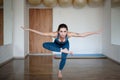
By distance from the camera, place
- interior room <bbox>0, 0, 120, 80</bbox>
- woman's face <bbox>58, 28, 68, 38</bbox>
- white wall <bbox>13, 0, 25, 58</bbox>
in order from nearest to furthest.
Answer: woman's face <bbox>58, 28, 68, 38</bbox>
interior room <bbox>0, 0, 120, 80</bbox>
white wall <bbox>13, 0, 25, 58</bbox>

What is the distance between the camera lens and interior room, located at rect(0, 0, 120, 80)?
23.3ft

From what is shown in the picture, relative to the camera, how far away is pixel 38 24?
32.9 ft

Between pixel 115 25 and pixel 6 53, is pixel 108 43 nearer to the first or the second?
pixel 115 25

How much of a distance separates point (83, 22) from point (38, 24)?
2.16 m

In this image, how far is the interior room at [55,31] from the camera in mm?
7105

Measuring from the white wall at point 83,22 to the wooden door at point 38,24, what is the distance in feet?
0.95

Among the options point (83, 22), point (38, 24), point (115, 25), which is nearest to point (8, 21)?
point (38, 24)

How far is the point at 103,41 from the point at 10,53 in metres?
4.30

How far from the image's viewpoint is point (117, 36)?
7.89 meters

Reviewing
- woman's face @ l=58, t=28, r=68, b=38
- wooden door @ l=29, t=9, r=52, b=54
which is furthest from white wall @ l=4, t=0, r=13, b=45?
woman's face @ l=58, t=28, r=68, b=38

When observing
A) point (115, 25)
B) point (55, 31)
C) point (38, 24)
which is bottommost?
point (55, 31)

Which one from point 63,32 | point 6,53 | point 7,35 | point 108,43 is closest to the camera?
point 63,32

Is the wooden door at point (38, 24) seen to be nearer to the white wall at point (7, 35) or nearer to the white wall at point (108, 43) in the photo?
the white wall at point (7, 35)

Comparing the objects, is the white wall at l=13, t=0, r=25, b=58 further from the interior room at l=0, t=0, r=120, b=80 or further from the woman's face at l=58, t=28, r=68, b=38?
the woman's face at l=58, t=28, r=68, b=38
